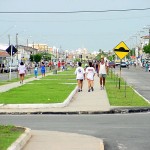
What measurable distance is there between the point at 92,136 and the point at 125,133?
1032 mm

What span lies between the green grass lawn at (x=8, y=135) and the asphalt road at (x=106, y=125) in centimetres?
183

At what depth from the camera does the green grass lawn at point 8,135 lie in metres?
10.5

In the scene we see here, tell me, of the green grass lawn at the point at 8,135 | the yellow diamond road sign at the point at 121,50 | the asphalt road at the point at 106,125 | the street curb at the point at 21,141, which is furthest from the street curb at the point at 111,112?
the yellow diamond road sign at the point at 121,50

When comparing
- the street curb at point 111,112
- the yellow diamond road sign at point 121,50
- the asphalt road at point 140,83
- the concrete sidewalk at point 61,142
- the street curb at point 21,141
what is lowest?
the asphalt road at point 140,83

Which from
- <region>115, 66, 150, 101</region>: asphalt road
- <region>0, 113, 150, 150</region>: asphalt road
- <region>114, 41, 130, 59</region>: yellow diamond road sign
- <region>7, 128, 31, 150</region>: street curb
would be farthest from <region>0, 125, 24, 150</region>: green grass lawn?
<region>114, 41, 130, 59</region>: yellow diamond road sign

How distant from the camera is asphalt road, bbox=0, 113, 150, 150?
1237 centimetres

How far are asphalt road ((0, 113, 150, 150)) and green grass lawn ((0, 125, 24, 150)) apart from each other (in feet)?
6.02

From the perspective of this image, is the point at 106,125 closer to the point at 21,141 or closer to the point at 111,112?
the point at 111,112

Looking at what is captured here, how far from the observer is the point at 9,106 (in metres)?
20.7

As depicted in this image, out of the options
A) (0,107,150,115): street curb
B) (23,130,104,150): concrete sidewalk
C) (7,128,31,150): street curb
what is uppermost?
(7,128,31,150): street curb

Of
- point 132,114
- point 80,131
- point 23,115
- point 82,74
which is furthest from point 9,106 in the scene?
point 82,74

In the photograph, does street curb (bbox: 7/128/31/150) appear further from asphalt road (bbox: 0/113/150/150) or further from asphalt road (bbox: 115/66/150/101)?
asphalt road (bbox: 115/66/150/101)

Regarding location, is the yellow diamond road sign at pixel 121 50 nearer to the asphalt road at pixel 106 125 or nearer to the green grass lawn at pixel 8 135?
the asphalt road at pixel 106 125

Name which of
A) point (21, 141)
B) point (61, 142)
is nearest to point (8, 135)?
point (21, 141)
